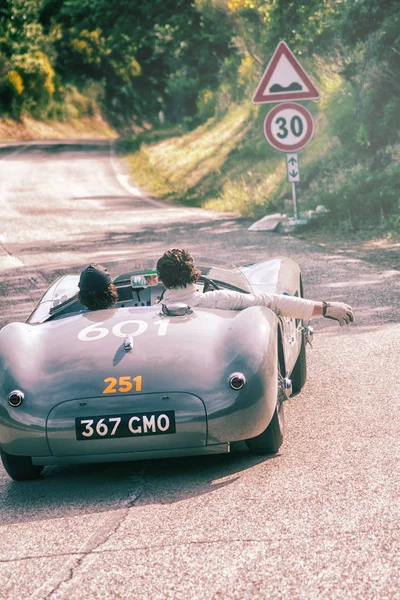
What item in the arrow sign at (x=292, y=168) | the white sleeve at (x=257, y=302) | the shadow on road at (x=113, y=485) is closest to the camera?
the shadow on road at (x=113, y=485)

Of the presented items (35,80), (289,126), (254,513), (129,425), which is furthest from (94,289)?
(35,80)

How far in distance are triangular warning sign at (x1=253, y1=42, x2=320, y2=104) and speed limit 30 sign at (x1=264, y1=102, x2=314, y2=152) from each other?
0.76 feet

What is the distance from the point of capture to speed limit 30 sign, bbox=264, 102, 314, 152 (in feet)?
49.1

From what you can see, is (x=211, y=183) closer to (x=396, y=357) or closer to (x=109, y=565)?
(x=396, y=357)

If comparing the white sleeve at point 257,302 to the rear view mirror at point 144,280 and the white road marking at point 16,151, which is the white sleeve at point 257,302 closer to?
the rear view mirror at point 144,280

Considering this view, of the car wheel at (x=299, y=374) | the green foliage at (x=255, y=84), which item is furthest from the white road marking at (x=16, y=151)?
the car wheel at (x=299, y=374)

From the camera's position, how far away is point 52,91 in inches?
2692

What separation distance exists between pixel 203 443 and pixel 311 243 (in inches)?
362

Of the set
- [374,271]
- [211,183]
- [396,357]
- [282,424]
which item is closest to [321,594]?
[282,424]

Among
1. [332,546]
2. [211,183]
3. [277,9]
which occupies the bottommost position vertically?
[211,183]

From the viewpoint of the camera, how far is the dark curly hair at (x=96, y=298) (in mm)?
6160

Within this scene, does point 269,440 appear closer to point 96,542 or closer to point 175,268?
point 175,268

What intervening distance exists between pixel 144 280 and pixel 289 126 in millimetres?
9017

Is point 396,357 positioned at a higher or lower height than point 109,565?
lower
